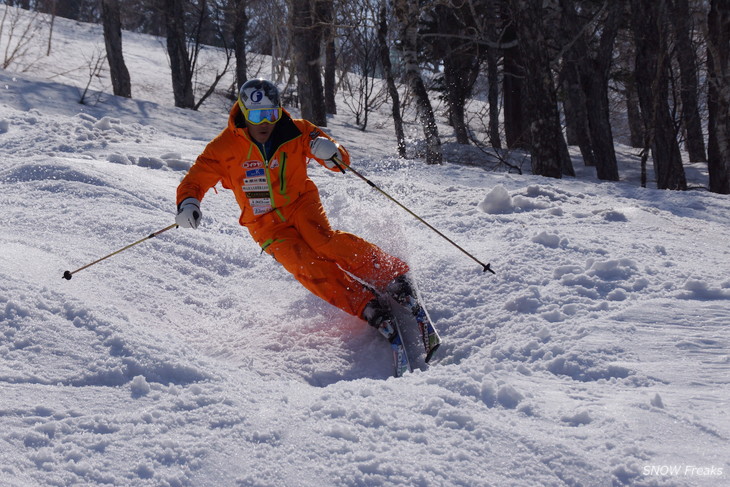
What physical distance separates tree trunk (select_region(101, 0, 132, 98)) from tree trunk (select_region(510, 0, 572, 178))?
9075 millimetres

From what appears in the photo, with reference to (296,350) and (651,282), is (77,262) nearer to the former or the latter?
(296,350)

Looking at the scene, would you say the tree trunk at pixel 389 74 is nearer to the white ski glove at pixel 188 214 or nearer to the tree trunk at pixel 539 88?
the tree trunk at pixel 539 88

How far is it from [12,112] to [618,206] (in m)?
7.35

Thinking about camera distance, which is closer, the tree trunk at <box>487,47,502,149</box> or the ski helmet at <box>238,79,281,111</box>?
the ski helmet at <box>238,79,281,111</box>

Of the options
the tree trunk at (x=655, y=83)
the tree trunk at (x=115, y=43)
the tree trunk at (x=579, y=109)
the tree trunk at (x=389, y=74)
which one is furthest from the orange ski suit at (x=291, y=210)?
the tree trunk at (x=115, y=43)

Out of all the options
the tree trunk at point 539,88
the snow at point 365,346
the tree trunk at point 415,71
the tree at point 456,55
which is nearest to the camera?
the snow at point 365,346

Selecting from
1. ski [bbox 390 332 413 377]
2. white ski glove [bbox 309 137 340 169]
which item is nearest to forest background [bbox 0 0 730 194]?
white ski glove [bbox 309 137 340 169]

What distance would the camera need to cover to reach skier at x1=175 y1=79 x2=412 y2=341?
13.1 feet

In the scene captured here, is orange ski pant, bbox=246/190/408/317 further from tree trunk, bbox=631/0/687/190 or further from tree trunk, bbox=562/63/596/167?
tree trunk, bbox=562/63/596/167

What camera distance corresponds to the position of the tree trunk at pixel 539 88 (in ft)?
26.3

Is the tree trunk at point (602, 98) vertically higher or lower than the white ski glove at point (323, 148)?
higher

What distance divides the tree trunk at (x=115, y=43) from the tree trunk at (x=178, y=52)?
0.99 m

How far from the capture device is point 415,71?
31.7ft

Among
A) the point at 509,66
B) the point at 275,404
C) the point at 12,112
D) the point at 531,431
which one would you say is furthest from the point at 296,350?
the point at 509,66
